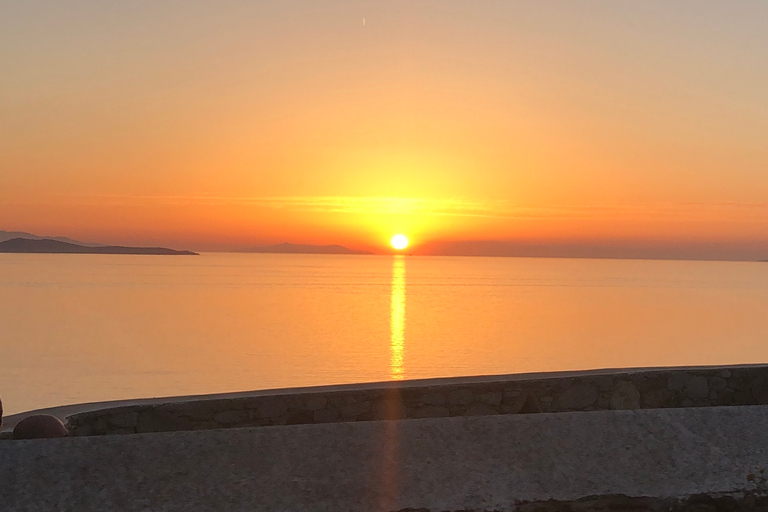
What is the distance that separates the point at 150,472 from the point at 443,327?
45946 mm

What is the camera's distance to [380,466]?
171 inches

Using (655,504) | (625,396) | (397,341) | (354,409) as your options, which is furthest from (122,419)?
(397,341)

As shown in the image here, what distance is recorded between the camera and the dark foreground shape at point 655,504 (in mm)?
4098

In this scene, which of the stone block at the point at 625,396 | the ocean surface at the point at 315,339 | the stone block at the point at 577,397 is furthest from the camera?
the ocean surface at the point at 315,339

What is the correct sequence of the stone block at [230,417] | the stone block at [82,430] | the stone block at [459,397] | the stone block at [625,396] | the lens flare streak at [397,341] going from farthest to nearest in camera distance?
the lens flare streak at [397,341]
the stone block at [625,396]
the stone block at [459,397]
the stone block at [230,417]
the stone block at [82,430]

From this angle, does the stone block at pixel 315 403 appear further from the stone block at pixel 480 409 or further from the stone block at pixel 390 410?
the stone block at pixel 480 409

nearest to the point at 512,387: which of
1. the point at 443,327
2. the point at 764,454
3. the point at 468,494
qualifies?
the point at 764,454

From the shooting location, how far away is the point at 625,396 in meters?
8.04

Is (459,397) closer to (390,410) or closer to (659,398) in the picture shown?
(390,410)

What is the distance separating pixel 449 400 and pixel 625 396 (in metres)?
1.90

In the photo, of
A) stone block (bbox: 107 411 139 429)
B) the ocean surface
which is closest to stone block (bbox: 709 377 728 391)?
stone block (bbox: 107 411 139 429)

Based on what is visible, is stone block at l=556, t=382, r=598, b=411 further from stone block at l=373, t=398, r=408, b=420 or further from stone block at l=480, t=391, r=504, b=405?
stone block at l=373, t=398, r=408, b=420

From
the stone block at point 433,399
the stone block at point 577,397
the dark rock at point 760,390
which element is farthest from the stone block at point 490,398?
the dark rock at point 760,390

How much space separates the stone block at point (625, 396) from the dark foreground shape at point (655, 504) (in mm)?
3650
